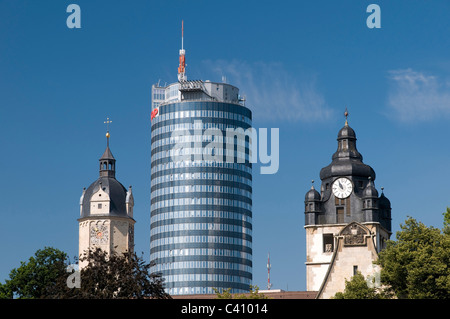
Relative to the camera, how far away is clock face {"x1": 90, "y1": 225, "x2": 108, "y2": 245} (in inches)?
7028

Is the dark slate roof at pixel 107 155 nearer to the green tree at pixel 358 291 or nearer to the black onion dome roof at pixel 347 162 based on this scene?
the black onion dome roof at pixel 347 162

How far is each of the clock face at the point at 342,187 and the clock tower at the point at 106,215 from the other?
41579 millimetres

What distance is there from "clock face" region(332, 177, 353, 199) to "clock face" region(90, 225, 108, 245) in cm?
4404

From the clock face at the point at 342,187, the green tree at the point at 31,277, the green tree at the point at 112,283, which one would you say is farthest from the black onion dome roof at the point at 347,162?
the green tree at the point at 112,283

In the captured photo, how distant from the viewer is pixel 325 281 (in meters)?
134

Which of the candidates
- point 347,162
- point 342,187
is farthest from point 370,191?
point 347,162

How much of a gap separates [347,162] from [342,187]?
3.56 meters

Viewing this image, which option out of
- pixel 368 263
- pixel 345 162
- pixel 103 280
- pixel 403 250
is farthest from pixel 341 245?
pixel 103 280

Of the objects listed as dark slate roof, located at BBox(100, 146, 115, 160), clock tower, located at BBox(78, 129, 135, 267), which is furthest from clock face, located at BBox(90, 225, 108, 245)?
dark slate roof, located at BBox(100, 146, 115, 160)

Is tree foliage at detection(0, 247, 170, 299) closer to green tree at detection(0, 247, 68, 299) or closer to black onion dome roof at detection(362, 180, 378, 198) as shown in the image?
green tree at detection(0, 247, 68, 299)

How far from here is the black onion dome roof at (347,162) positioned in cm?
15212

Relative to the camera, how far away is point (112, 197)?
611ft
